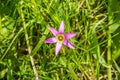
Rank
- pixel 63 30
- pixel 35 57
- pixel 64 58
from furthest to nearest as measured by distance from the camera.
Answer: pixel 35 57 → pixel 64 58 → pixel 63 30

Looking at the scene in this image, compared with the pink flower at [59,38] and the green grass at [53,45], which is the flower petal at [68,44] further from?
the green grass at [53,45]

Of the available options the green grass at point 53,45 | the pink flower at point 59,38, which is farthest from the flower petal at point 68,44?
the green grass at point 53,45

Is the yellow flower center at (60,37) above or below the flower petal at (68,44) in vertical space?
above

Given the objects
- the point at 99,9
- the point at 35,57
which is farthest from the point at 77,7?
the point at 35,57

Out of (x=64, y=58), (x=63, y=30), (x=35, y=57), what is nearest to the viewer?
(x=63, y=30)

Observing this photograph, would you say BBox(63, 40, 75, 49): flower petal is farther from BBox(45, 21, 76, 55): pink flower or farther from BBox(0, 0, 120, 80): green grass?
BBox(0, 0, 120, 80): green grass

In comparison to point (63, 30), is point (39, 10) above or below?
above

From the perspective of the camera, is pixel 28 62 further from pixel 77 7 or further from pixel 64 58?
pixel 77 7

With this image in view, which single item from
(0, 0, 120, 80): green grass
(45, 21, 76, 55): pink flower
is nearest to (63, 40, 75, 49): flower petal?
(45, 21, 76, 55): pink flower
